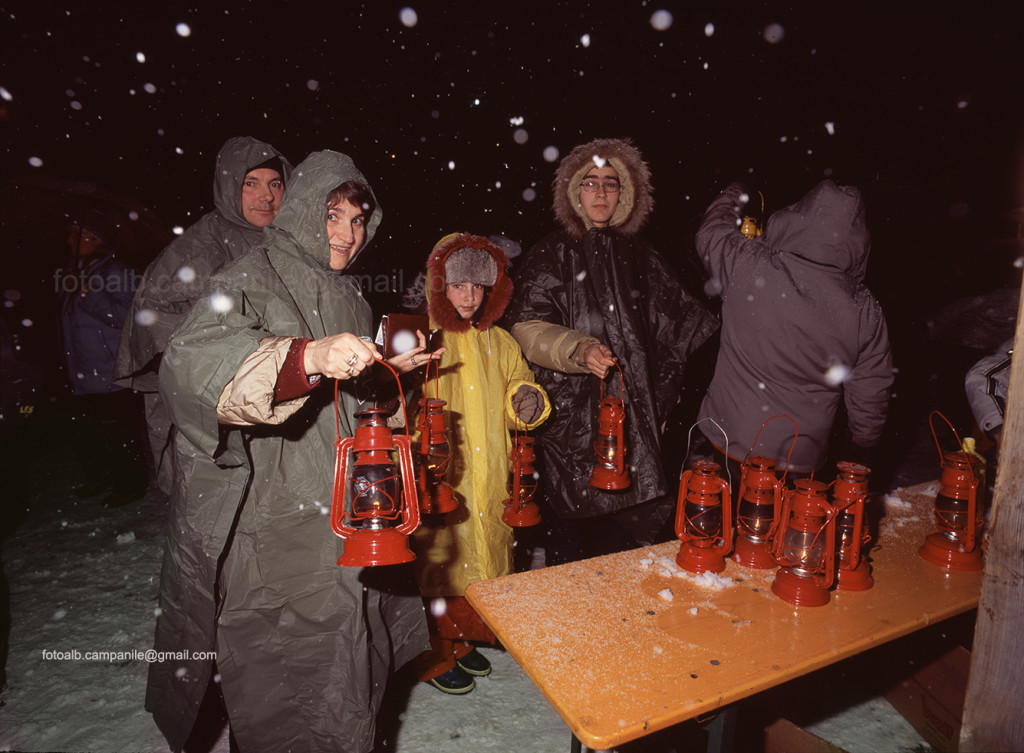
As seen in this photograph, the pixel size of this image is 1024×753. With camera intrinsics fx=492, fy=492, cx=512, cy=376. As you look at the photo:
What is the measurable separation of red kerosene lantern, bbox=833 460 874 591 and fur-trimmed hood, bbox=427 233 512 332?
2097mm

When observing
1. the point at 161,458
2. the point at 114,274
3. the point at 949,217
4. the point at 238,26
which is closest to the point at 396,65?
the point at 238,26

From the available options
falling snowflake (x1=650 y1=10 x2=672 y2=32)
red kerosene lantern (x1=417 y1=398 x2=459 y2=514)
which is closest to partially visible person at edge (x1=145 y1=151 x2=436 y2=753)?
red kerosene lantern (x1=417 y1=398 x2=459 y2=514)

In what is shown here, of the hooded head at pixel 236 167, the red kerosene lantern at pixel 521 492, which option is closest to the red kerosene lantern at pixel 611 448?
the red kerosene lantern at pixel 521 492

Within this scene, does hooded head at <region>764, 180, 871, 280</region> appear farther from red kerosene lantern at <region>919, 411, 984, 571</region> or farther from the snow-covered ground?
the snow-covered ground

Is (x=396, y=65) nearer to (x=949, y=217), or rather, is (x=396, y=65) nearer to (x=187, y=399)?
(x=187, y=399)

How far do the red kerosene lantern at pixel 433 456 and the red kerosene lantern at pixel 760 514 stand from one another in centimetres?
141

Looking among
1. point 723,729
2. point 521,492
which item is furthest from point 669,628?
point 521,492

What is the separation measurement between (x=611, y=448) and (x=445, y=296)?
1.42 meters

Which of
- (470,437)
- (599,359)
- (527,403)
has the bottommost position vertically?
(470,437)

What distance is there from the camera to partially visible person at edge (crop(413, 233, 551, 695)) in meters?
3.05

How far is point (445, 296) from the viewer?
3188mm

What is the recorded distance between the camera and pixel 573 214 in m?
3.57

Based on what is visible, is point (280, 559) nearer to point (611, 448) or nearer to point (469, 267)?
point (611, 448)

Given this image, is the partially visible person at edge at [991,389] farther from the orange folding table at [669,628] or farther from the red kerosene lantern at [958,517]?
the orange folding table at [669,628]
